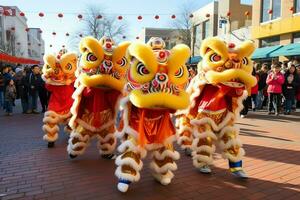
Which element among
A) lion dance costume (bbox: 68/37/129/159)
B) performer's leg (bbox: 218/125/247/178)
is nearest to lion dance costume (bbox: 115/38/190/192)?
performer's leg (bbox: 218/125/247/178)

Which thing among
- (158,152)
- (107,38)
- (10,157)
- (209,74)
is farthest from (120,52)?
(10,157)

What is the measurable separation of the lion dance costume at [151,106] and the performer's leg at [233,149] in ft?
2.80

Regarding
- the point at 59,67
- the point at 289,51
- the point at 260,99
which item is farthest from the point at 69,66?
the point at 289,51

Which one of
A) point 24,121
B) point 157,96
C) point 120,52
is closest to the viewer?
point 157,96

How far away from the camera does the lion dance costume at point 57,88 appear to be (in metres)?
6.62

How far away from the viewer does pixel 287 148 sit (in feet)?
22.1

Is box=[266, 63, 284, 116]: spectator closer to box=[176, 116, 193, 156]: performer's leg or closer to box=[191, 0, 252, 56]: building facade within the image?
box=[176, 116, 193, 156]: performer's leg

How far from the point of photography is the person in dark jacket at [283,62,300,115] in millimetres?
11680

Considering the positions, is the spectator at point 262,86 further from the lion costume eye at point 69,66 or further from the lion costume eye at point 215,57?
the lion costume eye at point 215,57

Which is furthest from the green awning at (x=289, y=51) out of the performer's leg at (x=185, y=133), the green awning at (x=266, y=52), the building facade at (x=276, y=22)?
the performer's leg at (x=185, y=133)

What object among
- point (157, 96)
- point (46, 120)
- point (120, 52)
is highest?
point (120, 52)

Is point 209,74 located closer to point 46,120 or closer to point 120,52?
point 120,52

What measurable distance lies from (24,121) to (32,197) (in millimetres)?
6714

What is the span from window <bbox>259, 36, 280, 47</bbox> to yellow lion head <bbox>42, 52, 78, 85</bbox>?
18.7 m
